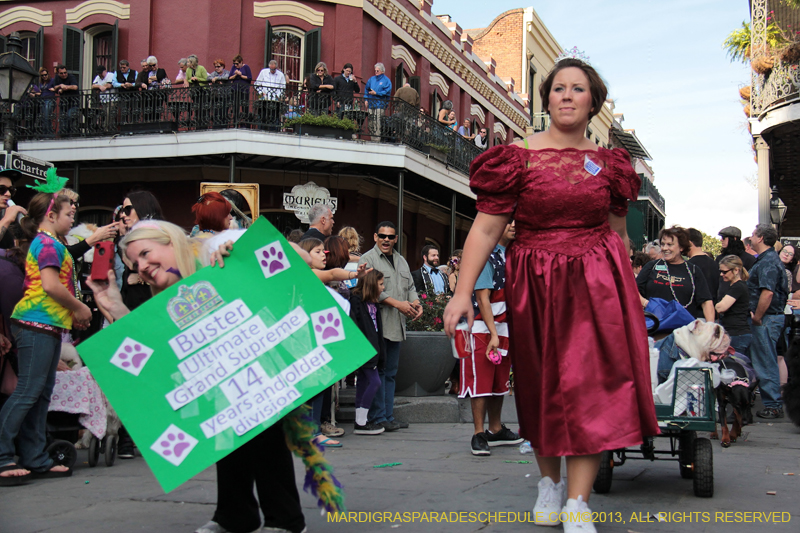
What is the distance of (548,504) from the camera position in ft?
11.4

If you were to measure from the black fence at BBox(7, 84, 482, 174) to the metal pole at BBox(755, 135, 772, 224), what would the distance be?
33.7 feet

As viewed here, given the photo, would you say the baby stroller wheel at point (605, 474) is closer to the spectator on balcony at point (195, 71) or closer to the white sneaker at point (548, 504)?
the white sneaker at point (548, 504)

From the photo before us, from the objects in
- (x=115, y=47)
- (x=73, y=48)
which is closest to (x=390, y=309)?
(x=115, y=47)

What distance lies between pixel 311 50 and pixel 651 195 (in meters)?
37.0

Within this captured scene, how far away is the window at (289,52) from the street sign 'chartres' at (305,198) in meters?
2.86

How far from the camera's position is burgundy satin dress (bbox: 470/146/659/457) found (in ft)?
10.8

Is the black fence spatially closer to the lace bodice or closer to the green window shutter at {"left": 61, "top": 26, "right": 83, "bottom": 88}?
the green window shutter at {"left": 61, "top": 26, "right": 83, "bottom": 88}

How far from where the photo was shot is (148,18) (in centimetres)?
1856

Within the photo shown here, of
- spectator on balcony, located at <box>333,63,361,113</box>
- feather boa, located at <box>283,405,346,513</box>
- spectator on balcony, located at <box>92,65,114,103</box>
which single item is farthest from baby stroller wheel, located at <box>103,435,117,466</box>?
spectator on balcony, located at <box>92,65,114,103</box>

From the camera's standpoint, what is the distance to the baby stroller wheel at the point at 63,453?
5.36 metres

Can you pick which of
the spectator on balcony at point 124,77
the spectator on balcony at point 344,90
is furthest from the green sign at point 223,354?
the spectator on balcony at point 124,77

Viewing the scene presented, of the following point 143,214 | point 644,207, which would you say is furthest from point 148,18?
point 644,207

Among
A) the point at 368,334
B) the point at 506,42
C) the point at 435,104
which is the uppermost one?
the point at 506,42

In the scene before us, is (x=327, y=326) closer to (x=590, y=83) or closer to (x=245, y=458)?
(x=245, y=458)
